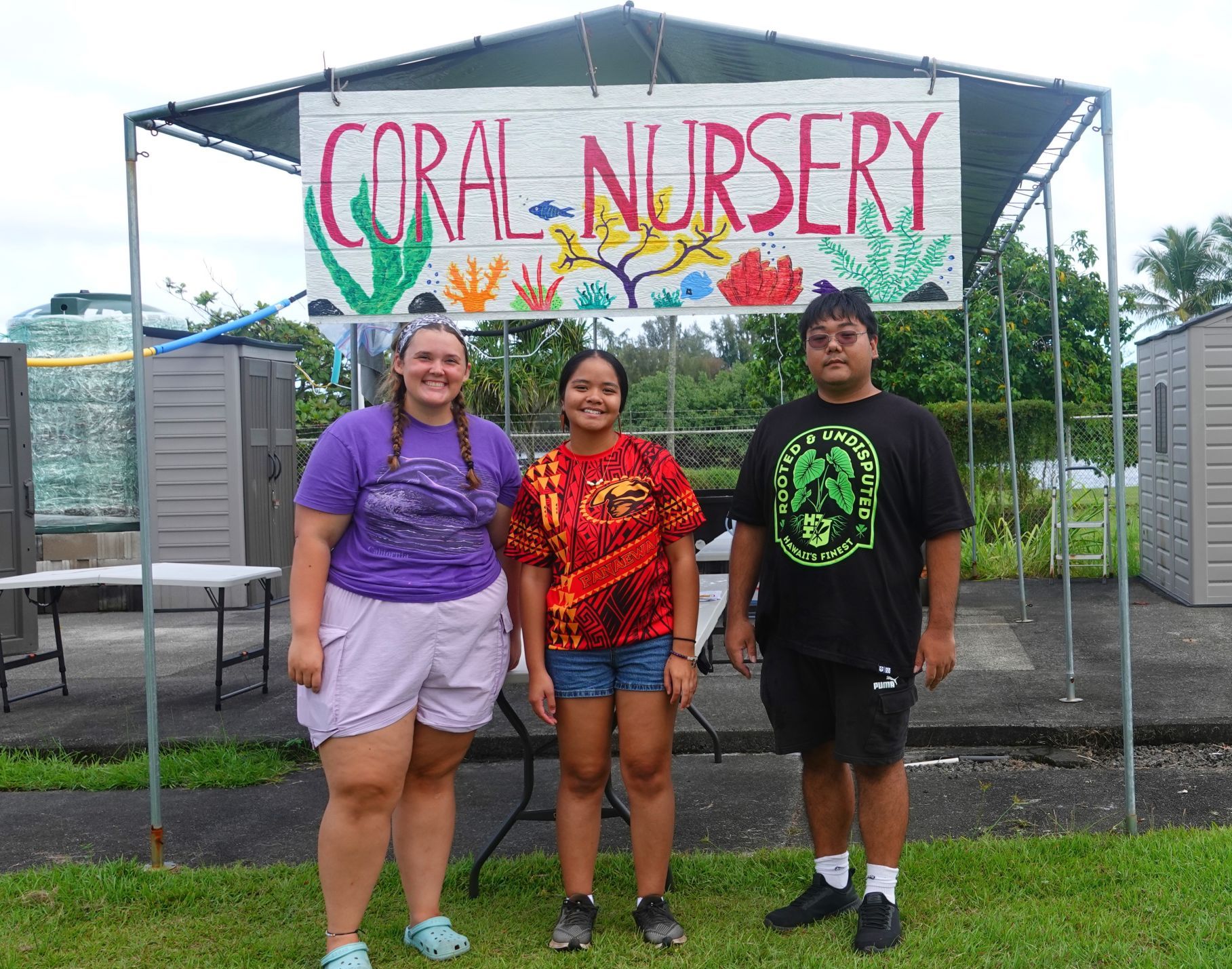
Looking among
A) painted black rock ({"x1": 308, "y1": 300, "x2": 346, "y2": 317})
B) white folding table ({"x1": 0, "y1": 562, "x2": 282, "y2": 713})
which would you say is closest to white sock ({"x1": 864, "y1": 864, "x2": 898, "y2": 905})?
painted black rock ({"x1": 308, "y1": 300, "x2": 346, "y2": 317})

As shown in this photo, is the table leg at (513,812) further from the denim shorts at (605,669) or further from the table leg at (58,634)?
the table leg at (58,634)

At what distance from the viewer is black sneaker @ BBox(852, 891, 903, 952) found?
3.00 meters

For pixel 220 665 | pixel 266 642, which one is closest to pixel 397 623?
pixel 220 665

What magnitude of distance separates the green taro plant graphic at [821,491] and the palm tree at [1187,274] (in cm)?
4984

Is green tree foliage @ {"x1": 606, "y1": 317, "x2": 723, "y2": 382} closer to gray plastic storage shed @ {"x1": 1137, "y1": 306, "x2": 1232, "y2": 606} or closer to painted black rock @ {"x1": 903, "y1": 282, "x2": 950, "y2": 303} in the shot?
gray plastic storage shed @ {"x1": 1137, "y1": 306, "x2": 1232, "y2": 606}

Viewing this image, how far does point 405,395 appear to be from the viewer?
10.2 ft

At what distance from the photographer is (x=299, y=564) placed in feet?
9.64

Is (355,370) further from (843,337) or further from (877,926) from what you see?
(877,926)

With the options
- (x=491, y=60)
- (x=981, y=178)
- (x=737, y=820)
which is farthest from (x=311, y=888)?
(x=981, y=178)

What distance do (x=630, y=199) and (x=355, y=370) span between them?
7.73ft

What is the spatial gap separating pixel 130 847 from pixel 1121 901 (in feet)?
11.1

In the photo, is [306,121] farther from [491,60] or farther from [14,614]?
[14,614]

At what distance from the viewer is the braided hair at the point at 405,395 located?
304 cm

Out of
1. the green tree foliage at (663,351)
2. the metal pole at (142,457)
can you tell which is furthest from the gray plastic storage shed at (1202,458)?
the green tree foliage at (663,351)
